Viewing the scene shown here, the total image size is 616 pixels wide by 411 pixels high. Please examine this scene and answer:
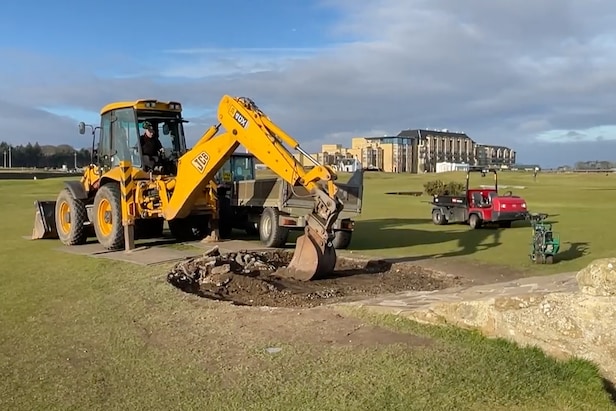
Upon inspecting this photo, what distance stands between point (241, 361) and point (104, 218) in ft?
34.3

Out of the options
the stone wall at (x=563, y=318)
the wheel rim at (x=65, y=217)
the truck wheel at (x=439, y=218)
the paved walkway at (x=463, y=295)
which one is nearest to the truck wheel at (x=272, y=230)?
the wheel rim at (x=65, y=217)

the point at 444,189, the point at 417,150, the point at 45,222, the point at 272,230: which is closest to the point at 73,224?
the point at 45,222

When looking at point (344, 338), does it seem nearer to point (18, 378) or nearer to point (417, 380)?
point (417, 380)

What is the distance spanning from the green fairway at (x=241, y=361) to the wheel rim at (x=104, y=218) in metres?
5.29

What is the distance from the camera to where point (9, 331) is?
25.5 feet

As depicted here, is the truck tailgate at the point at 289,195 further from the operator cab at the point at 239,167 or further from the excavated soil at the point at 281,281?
the operator cab at the point at 239,167

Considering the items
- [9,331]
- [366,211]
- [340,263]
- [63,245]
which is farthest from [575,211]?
[9,331]

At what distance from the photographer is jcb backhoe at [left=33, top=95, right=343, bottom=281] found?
1147 cm

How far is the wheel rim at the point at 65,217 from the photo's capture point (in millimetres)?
17388

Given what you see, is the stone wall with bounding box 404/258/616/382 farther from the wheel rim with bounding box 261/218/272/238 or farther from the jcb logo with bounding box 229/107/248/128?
the wheel rim with bounding box 261/218/272/238

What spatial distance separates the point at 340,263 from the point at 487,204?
34.1 feet

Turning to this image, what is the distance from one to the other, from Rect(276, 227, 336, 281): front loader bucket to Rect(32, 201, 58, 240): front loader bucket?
9110mm

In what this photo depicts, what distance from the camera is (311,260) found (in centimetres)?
A: 1137

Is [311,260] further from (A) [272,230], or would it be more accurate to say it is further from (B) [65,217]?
(B) [65,217]
